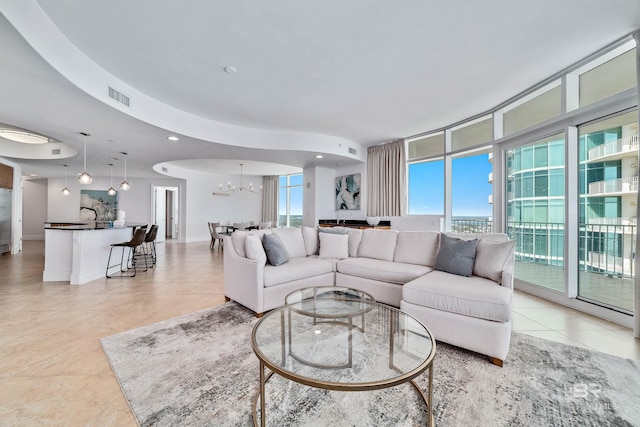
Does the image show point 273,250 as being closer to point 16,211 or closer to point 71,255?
point 71,255

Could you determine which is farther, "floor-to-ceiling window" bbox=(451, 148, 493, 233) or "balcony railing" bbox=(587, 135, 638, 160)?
"floor-to-ceiling window" bbox=(451, 148, 493, 233)

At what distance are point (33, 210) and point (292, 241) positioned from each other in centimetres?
1134

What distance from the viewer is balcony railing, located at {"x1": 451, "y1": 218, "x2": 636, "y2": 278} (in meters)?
2.80

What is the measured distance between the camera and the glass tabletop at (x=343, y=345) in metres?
1.42

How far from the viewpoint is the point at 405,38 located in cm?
257

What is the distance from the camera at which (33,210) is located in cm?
938

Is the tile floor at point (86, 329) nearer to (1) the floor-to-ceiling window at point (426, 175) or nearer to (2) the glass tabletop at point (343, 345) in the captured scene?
(2) the glass tabletop at point (343, 345)

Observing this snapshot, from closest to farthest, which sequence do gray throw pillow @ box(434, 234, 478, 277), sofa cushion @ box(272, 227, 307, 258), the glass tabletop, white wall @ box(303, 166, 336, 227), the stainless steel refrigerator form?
the glass tabletop → gray throw pillow @ box(434, 234, 478, 277) → sofa cushion @ box(272, 227, 307, 258) → the stainless steel refrigerator → white wall @ box(303, 166, 336, 227)

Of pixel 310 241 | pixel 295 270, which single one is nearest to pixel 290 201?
pixel 310 241

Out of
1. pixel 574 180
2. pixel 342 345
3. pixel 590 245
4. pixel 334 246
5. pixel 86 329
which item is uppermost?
pixel 574 180

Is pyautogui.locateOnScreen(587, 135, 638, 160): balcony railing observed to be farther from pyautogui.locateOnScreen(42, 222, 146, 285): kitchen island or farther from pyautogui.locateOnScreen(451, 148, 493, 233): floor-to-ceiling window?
pyautogui.locateOnScreen(42, 222, 146, 285): kitchen island

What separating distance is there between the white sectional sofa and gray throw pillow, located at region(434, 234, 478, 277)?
4 centimetres

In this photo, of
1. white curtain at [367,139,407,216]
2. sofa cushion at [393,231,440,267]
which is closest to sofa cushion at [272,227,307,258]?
sofa cushion at [393,231,440,267]

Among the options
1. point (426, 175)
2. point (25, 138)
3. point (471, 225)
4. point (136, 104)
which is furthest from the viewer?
point (471, 225)
